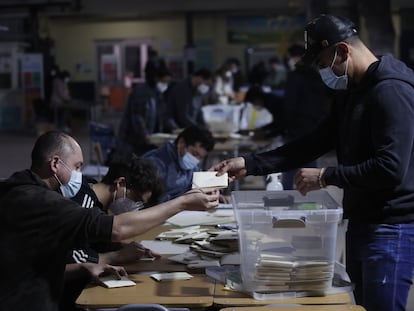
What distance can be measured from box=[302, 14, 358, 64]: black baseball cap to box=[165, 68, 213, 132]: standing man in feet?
19.0

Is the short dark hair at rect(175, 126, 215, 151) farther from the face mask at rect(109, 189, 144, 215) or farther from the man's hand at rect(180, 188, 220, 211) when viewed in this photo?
the man's hand at rect(180, 188, 220, 211)

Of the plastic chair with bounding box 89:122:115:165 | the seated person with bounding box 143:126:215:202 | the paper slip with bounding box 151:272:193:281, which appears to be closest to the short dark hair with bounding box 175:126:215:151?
the seated person with bounding box 143:126:215:202

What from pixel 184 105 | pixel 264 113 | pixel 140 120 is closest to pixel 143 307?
pixel 140 120

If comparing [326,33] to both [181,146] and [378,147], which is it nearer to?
[378,147]

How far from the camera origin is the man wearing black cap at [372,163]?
2697mm

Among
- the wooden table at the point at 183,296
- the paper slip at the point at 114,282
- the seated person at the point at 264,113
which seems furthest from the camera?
the seated person at the point at 264,113

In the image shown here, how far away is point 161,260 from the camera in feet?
11.1

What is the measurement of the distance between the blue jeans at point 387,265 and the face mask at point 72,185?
1.15 m

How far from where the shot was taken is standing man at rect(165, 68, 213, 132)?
8781 mm

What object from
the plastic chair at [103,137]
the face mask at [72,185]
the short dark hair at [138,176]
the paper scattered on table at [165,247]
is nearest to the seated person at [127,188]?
the short dark hair at [138,176]

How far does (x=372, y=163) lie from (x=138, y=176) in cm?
151

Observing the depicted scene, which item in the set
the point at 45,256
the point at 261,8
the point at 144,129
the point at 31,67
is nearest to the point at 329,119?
the point at 45,256

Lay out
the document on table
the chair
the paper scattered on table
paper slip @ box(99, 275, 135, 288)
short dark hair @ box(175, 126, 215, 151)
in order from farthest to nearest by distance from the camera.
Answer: short dark hair @ box(175, 126, 215, 151), the document on table, the paper scattered on table, paper slip @ box(99, 275, 135, 288), the chair

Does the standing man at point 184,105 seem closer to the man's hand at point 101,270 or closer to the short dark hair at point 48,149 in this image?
the man's hand at point 101,270
